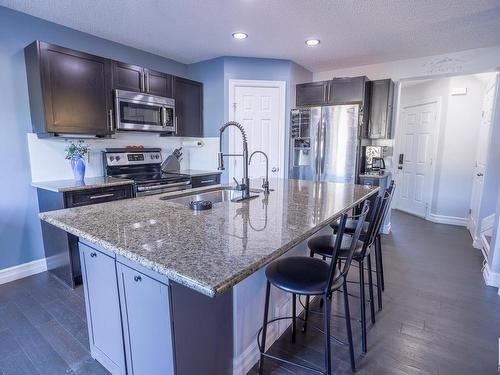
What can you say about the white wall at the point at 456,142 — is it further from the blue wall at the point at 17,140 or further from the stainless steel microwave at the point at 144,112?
the blue wall at the point at 17,140

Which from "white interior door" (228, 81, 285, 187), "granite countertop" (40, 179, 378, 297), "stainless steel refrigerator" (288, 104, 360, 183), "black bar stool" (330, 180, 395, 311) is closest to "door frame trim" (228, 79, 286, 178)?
"white interior door" (228, 81, 285, 187)

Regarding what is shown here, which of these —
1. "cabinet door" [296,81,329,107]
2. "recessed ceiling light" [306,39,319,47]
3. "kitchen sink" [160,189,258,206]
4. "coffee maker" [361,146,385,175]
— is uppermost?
"recessed ceiling light" [306,39,319,47]

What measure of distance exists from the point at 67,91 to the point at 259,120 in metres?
2.32

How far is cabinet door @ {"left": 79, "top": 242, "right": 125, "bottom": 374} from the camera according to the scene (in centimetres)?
133

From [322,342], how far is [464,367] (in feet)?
2.63

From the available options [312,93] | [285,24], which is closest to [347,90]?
[312,93]

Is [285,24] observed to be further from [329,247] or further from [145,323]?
[145,323]

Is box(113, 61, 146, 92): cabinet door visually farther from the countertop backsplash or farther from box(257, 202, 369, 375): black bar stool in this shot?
box(257, 202, 369, 375): black bar stool

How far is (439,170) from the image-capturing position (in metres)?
4.86

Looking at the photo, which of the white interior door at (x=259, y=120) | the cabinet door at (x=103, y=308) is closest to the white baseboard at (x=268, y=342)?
the cabinet door at (x=103, y=308)

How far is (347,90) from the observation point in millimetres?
3895

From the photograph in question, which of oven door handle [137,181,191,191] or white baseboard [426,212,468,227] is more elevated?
oven door handle [137,181,191,191]

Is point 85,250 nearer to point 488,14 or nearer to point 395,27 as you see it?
point 395,27

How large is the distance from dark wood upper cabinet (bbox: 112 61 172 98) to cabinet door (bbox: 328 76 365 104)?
7.41 ft
